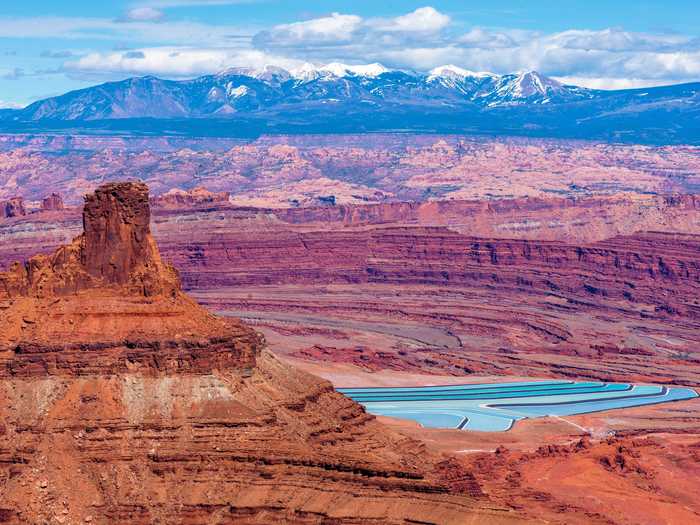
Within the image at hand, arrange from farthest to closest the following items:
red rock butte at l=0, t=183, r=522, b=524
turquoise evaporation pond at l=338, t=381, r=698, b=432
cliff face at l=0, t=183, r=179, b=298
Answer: turquoise evaporation pond at l=338, t=381, r=698, b=432 < cliff face at l=0, t=183, r=179, b=298 < red rock butte at l=0, t=183, r=522, b=524

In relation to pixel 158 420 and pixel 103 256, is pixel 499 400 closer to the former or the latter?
pixel 103 256

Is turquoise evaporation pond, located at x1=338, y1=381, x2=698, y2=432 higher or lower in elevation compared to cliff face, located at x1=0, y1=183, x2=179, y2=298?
lower

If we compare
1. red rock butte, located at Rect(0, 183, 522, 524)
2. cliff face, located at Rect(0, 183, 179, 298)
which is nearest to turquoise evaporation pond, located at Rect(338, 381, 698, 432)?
cliff face, located at Rect(0, 183, 179, 298)

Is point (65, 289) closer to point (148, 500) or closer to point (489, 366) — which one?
point (148, 500)

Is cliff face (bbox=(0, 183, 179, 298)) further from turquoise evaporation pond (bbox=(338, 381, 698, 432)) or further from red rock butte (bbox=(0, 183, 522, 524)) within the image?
turquoise evaporation pond (bbox=(338, 381, 698, 432))

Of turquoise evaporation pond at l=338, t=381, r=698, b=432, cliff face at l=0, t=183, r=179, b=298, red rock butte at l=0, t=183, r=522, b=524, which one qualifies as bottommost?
turquoise evaporation pond at l=338, t=381, r=698, b=432

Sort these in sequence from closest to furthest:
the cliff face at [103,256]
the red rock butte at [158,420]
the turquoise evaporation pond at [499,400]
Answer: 1. the red rock butte at [158,420]
2. the cliff face at [103,256]
3. the turquoise evaporation pond at [499,400]

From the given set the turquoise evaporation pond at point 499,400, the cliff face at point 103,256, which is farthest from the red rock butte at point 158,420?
the turquoise evaporation pond at point 499,400

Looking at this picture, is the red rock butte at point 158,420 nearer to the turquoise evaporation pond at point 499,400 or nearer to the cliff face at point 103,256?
the cliff face at point 103,256

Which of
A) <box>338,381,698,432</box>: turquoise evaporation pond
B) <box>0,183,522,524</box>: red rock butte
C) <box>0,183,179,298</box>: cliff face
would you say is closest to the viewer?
<box>0,183,522,524</box>: red rock butte
